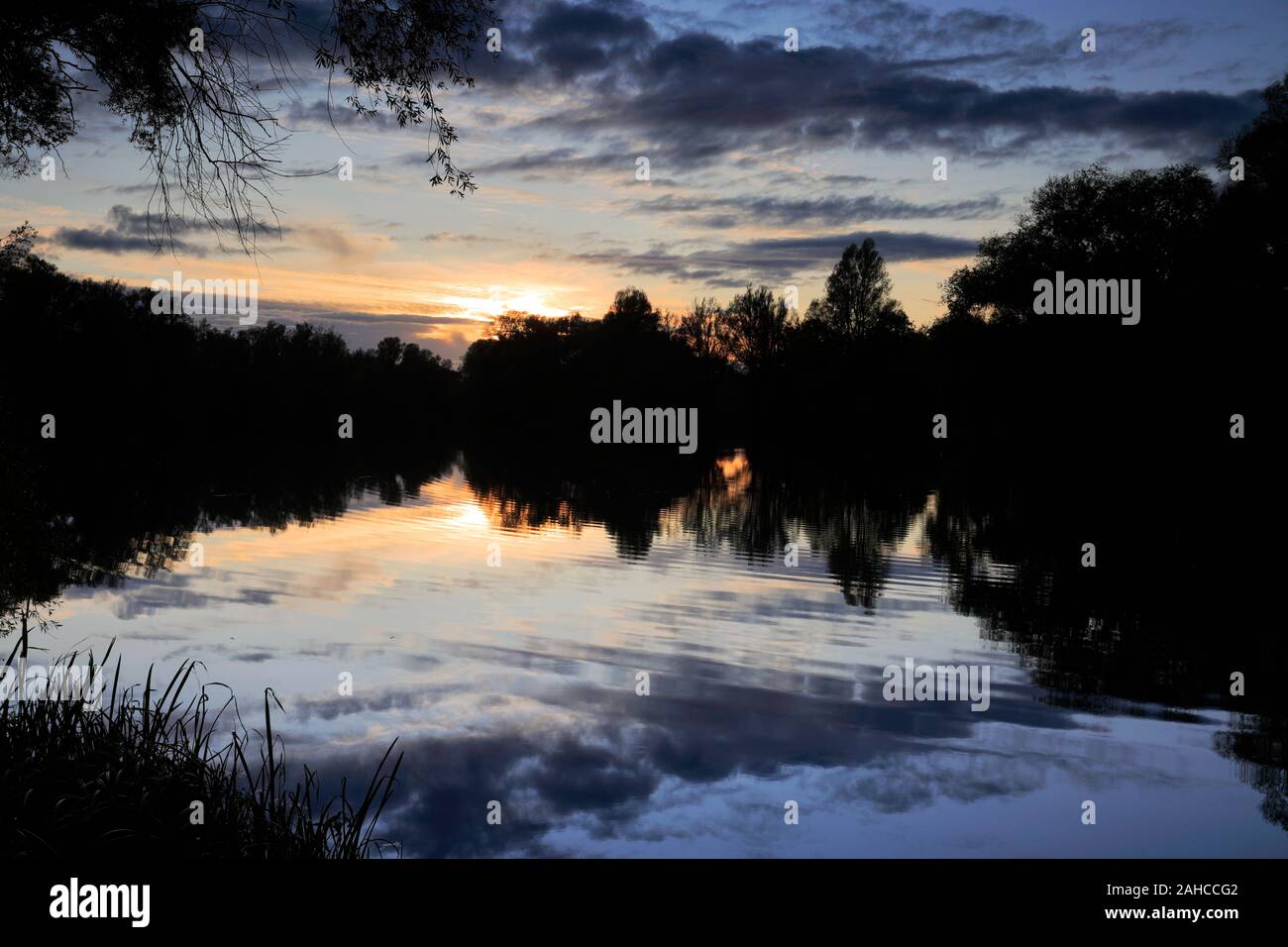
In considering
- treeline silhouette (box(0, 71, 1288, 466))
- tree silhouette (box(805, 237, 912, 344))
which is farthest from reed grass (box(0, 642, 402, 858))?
tree silhouette (box(805, 237, 912, 344))

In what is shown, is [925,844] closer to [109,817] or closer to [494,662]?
[109,817]

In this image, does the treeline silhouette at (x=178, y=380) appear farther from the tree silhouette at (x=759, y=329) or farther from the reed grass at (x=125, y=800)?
the tree silhouette at (x=759, y=329)

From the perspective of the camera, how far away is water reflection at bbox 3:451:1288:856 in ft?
28.3

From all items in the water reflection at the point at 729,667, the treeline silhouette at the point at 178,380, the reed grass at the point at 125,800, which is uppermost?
the treeline silhouette at the point at 178,380

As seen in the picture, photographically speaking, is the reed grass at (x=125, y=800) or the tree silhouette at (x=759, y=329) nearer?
the reed grass at (x=125, y=800)

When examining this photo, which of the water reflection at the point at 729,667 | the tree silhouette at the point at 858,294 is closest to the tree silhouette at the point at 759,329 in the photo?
the tree silhouette at the point at 858,294

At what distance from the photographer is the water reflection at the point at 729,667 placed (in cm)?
862

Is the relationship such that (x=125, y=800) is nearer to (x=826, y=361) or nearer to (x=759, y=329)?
(x=826, y=361)

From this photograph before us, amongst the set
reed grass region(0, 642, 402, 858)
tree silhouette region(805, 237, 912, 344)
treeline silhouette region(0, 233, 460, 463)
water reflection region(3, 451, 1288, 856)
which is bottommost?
water reflection region(3, 451, 1288, 856)

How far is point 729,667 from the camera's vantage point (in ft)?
43.7

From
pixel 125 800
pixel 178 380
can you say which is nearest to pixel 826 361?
pixel 178 380

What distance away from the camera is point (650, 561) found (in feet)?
73.7

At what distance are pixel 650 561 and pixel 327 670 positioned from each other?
10.4 m

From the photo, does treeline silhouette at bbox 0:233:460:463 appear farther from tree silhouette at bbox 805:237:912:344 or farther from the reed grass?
tree silhouette at bbox 805:237:912:344
